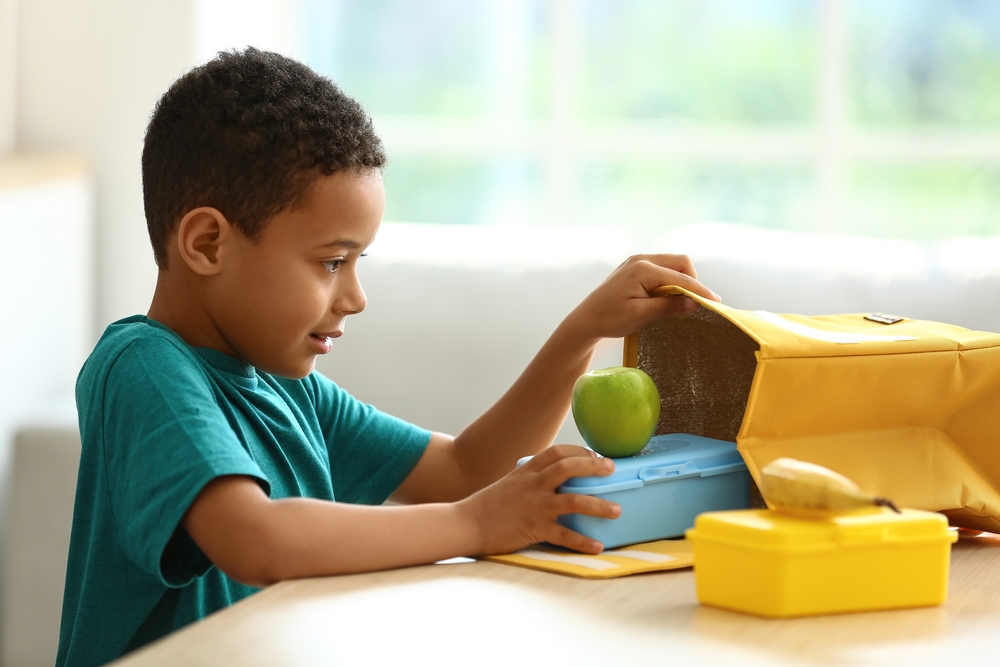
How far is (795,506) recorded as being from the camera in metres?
0.68

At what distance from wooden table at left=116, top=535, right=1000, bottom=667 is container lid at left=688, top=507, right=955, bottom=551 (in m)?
0.05

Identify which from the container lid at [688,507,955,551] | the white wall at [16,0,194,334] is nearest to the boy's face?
the container lid at [688,507,955,551]

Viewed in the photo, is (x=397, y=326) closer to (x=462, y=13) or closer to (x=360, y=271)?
(x=360, y=271)

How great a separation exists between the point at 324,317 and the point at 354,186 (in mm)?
118

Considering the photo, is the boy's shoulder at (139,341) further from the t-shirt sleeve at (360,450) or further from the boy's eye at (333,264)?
the t-shirt sleeve at (360,450)

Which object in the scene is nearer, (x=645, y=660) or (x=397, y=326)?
(x=645, y=660)

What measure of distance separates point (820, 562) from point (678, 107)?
1933mm

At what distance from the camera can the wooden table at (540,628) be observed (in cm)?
59

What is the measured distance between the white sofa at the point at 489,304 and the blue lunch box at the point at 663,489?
666mm

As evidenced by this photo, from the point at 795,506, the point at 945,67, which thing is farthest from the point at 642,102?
the point at 795,506

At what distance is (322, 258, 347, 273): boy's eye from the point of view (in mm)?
912

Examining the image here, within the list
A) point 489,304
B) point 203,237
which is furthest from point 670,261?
point 489,304

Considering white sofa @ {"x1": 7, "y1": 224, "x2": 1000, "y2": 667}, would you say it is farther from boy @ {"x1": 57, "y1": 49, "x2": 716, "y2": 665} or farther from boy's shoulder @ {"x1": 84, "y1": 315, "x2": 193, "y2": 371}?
boy's shoulder @ {"x1": 84, "y1": 315, "x2": 193, "y2": 371}

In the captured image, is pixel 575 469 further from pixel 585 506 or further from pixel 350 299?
pixel 350 299
